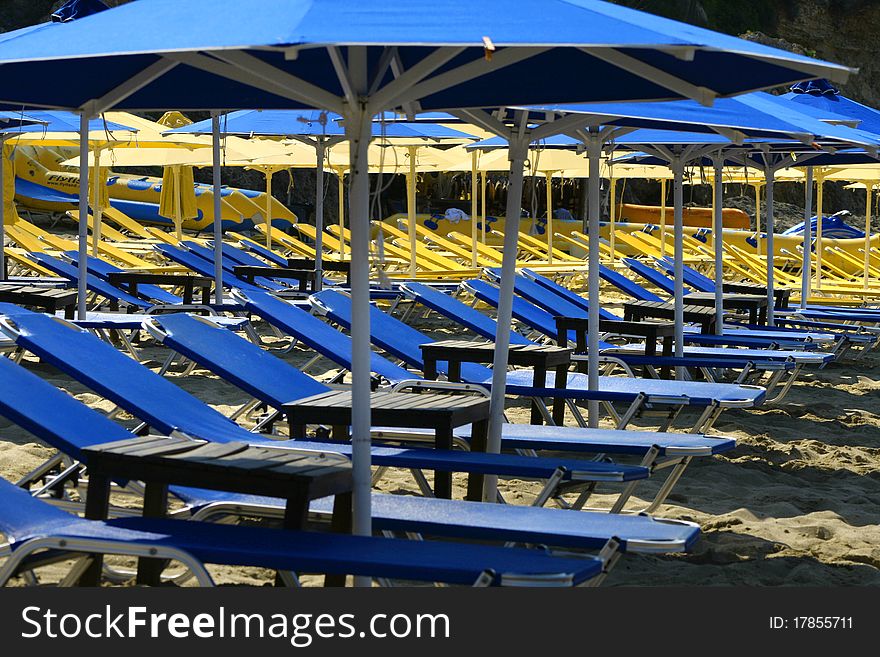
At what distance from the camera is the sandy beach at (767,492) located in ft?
12.4

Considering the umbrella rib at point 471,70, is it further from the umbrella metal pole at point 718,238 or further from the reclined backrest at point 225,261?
the reclined backrest at point 225,261

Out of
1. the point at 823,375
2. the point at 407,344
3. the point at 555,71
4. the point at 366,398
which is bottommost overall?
the point at 823,375

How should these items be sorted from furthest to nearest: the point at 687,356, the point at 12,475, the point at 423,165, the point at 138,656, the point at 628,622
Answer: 1. the point at 423,165
2. the point at 687,356
3. the point at 12,475
4. the point at 628,622
5. the point at 138,656

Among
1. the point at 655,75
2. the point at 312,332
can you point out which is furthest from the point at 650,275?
the point at 655,75

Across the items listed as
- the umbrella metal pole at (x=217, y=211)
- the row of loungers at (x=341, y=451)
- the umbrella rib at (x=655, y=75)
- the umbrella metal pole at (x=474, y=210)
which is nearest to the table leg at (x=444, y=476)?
the row of loungers at (x=341, y=451)

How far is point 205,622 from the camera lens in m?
2.52

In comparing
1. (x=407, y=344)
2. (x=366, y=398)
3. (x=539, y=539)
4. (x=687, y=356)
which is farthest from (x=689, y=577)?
(x=687, y=356)

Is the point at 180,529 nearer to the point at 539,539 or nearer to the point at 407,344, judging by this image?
the point at 539,539

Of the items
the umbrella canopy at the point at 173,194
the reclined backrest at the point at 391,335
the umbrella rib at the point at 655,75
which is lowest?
the umbrella canopy at the point at 173,194

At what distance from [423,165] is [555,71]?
1162cm

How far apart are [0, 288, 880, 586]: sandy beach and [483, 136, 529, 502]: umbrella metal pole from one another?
1.81 feet

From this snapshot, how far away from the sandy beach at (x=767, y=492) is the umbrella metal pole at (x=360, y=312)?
31.8 inches

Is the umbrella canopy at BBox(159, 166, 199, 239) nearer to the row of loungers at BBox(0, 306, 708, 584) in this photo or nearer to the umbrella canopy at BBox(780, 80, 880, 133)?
the umbrella canopy at BBox(780, 80, 880, 133)

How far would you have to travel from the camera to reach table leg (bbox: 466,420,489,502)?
13.0 ft
